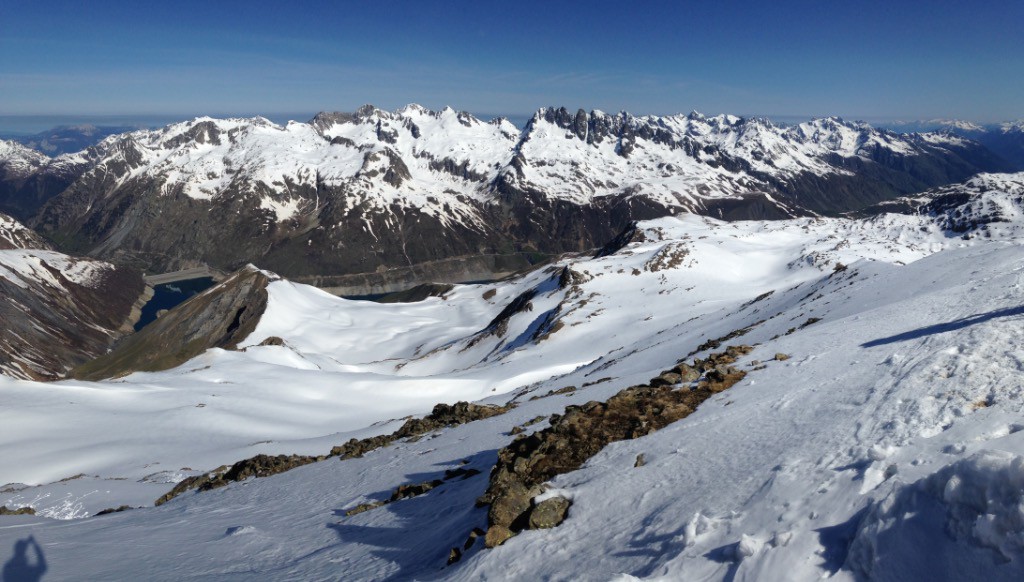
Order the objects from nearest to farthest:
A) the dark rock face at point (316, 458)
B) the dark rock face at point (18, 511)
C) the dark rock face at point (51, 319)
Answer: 1. the dark rock face at point (18, 511)
2. the dark rock face at point (316, 458)
3. the dark rock face at point (51, 319)

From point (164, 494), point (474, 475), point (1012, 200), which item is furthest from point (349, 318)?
point (1012, 200)

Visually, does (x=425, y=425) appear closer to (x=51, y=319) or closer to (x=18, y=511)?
(x=18, y=511)

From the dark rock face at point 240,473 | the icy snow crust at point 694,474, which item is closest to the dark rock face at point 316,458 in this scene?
the dark rock face at point 240,473

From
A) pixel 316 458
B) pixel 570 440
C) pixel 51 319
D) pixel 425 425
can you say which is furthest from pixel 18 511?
pixel 51 319

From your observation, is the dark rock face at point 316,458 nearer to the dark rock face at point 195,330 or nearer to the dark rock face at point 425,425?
the dark rock face at point 425,425

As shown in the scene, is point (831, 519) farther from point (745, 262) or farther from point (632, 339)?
point (745, 262)

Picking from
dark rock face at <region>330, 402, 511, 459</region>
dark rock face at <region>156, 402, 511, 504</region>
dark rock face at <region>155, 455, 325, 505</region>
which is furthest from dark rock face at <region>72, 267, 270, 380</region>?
dark rock face at <region>330, 402, 511, 459</region>
